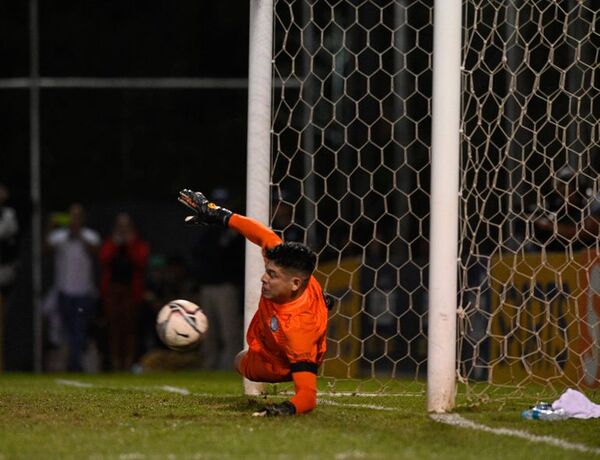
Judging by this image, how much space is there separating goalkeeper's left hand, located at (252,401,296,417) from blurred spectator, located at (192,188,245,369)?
8.31 metres

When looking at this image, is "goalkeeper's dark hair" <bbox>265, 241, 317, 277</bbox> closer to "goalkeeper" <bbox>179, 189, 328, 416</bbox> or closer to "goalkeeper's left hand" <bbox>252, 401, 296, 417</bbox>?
"goalkeeper" <bbox>179, 189, 328, 416</bbox>

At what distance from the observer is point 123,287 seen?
629 inches

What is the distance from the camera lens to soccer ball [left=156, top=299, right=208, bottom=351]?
24.5ft

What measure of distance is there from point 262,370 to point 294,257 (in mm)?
762

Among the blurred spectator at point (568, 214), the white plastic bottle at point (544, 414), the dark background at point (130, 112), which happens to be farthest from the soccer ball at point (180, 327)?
the dark background at point (130, 112)

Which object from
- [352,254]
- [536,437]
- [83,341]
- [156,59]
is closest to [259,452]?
[536,437]

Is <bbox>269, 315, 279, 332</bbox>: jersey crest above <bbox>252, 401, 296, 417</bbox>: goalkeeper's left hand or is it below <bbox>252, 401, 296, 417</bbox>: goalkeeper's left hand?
above

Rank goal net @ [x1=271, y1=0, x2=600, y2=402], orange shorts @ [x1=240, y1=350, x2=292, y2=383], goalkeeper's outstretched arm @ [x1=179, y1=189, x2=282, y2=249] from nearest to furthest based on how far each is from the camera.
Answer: orange shorts @ [x1=240, y1=350, x2=292, y2=383]
goalkeeper's outstretched arm @ [x1=179, y1=189, x2=282, y2=249]
goal net @ [x1=271, y1=0, x2=600, y2=402]

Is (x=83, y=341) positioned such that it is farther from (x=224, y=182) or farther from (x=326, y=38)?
(x=326, y=38)

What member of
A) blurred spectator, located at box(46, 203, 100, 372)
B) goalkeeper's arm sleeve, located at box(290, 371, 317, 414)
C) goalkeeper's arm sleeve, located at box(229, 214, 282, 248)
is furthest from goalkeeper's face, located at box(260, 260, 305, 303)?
blurred spectator, located at box(46, 203, 100, 372)

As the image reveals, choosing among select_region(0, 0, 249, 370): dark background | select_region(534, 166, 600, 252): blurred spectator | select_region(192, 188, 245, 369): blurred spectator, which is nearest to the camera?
select_region(534, 166, 600, 252): blurred spectator

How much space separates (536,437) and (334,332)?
291 inches

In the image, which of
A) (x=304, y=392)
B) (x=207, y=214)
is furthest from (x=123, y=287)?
(x=304, y=392)

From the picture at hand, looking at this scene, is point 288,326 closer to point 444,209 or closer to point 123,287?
point 444,209
